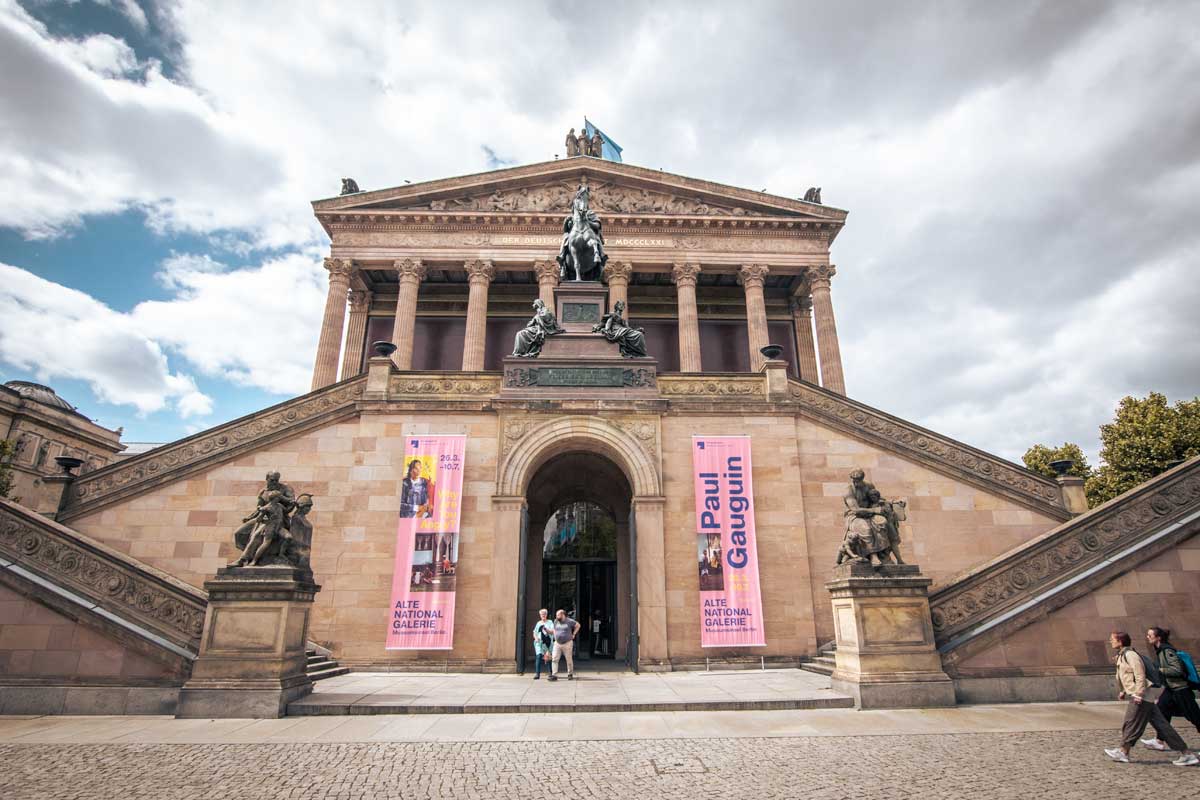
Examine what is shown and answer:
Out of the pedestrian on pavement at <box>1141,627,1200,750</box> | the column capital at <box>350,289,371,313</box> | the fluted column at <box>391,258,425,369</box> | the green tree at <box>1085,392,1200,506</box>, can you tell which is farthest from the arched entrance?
the green tree at <box>1085,392,1200,506</box>

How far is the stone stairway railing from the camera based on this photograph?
10.3 metres

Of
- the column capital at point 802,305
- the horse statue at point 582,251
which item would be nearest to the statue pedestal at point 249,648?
the horse statue at point 582,251

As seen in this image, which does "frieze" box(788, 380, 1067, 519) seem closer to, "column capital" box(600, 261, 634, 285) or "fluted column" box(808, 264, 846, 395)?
"fluted column" box(808, 264, 846, 395)

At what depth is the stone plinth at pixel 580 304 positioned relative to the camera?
18422 mm

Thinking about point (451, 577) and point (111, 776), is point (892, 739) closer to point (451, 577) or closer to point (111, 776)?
point (111, 776)

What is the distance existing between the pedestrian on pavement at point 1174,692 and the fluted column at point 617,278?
27.9 metres

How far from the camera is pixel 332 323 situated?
32750 mm

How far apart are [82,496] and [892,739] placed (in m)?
18.8

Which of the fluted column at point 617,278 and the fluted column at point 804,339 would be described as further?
the fluted column at point 804,339

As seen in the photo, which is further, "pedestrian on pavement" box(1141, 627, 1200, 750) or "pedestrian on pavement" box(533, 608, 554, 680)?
"pedestrian on pavement" box(533, 608, 554, 680)

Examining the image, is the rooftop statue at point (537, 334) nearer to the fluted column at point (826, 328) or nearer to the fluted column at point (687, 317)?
the fluted column at point (687, 317)

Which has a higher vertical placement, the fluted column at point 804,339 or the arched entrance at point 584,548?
the fluted column at point 804,339

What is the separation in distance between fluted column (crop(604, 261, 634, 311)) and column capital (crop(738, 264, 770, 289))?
6375mm

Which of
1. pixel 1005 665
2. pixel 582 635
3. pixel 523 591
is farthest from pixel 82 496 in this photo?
pixel 1005 665
